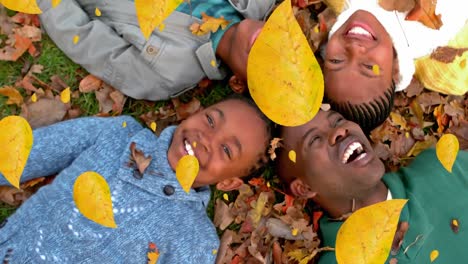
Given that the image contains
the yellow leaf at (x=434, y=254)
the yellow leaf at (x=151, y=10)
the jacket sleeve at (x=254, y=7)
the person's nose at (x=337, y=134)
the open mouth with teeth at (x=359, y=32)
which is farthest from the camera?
the jacket sleeve at (x=254, y=7)

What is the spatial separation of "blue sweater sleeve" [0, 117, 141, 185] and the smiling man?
76 centimetres

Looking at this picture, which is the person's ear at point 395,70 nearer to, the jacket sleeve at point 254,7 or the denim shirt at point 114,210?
the jacket sleeve at point 254,7

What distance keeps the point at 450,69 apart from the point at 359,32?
473 mm

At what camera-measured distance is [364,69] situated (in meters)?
1.98

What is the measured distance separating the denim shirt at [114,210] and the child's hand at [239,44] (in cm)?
39

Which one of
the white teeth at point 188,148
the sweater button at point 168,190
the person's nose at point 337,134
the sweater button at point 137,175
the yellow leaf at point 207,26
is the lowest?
the sweater button at point 168,190

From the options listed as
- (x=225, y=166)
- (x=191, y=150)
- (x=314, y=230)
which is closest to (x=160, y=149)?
(x=191, y=150)

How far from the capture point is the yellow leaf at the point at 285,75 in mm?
1825

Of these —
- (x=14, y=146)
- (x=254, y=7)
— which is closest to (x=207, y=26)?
(x=254, y=7)

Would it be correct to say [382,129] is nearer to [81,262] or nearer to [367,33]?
[367,33]

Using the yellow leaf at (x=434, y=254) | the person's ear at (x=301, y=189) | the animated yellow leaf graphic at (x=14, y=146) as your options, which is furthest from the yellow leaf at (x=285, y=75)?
the animated yellow leaf graphic at (x=14, y=146)

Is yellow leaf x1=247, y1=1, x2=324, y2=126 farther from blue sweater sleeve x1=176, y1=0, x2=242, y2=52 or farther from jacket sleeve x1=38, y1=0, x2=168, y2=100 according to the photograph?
jacket sleeve x1=38, y1=0, x2=168, y2=100

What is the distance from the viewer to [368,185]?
1968mm

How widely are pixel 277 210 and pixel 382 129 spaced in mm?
612
